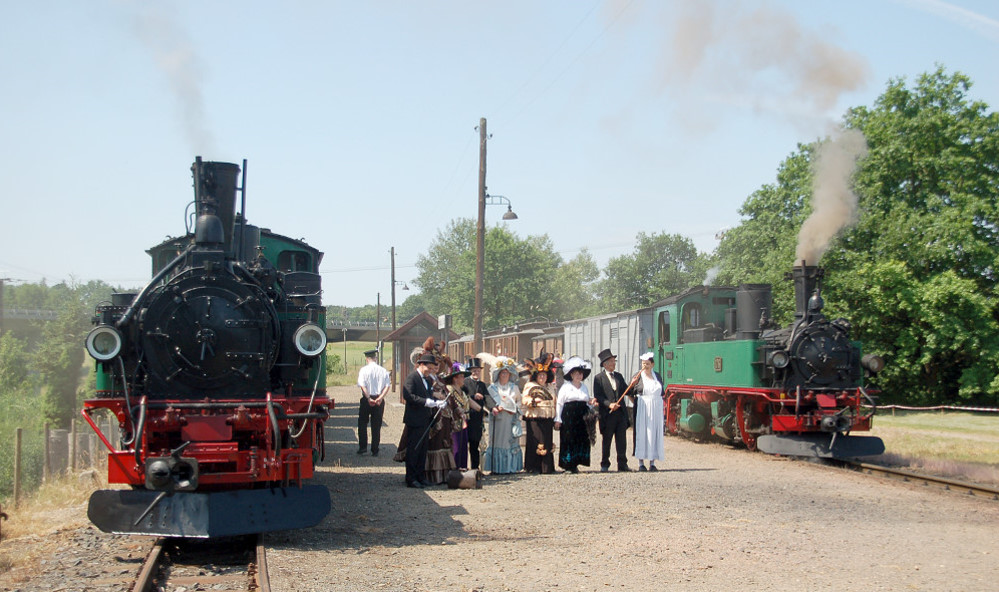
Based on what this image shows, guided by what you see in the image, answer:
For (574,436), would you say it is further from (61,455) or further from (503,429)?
(61,455)

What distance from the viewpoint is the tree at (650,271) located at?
240ft

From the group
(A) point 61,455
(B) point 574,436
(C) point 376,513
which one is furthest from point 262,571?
(A) point 61,455

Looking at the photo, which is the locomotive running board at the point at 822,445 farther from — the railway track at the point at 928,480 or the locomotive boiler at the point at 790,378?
the railway track at the point at 928,480

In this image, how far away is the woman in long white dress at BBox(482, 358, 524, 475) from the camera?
1238cm

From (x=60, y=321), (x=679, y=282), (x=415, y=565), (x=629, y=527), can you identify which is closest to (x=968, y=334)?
(x=629, y=527)

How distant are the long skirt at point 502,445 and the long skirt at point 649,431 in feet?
5.98

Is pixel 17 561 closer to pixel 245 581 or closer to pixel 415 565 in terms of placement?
pixel 245 581

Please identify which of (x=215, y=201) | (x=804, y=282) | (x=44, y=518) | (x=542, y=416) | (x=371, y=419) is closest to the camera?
(x=215, y=201)

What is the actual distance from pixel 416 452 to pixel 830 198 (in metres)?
9.13

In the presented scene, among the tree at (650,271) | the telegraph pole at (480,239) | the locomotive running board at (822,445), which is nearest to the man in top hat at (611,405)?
the locomotive running board at (822,445)

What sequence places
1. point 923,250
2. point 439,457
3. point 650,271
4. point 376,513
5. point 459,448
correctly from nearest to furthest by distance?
point 376,513 → point 439,457 → point 459,448 → point 923,250 → point 650,271

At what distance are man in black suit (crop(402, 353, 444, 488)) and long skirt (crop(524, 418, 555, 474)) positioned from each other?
1.86m

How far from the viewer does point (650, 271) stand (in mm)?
78562

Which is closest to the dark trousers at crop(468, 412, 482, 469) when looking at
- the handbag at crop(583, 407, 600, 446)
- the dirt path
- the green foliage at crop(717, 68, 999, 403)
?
the dirt path
